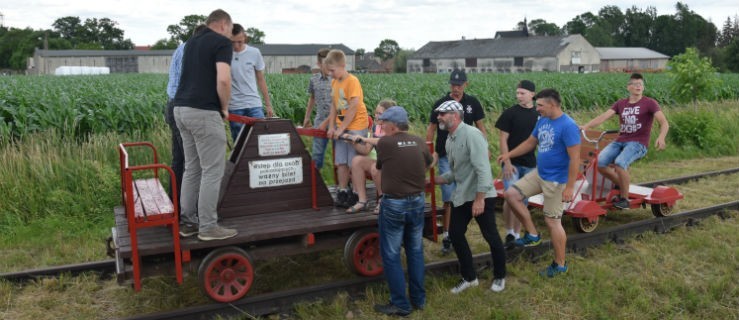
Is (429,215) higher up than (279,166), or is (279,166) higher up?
(279,166)

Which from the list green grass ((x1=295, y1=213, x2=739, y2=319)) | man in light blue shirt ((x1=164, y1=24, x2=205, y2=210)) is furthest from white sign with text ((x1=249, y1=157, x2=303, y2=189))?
green grass ((x1=295, y1=213, x2=739, y2=319))

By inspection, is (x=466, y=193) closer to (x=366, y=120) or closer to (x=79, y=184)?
(x=366, y=120)

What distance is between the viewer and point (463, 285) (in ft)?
19.1

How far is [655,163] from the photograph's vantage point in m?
13.3

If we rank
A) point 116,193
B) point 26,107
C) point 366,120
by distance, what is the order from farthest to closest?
point 26,107 < point 116,193 < point 366,120

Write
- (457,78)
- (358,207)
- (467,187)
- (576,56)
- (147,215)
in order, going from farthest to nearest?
(576,56) < (457,78) < (358,207) < (467,187) < (147,215)

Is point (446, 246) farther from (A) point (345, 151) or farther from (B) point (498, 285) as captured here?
(A) point (345, 151)

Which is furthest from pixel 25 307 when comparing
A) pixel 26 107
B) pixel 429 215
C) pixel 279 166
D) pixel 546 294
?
pixel 26 107

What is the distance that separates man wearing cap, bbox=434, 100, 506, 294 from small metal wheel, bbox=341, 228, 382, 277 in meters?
0.74

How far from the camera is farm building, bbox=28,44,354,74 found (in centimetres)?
Answer: 8631

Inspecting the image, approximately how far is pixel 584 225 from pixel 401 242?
3311 mm

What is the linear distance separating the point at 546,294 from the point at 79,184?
6.26 metres

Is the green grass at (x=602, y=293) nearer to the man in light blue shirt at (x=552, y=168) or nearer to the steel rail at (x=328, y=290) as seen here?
the steel rail at (x=328, y=290)

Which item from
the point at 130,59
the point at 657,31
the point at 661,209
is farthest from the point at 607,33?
the point at 661,209
